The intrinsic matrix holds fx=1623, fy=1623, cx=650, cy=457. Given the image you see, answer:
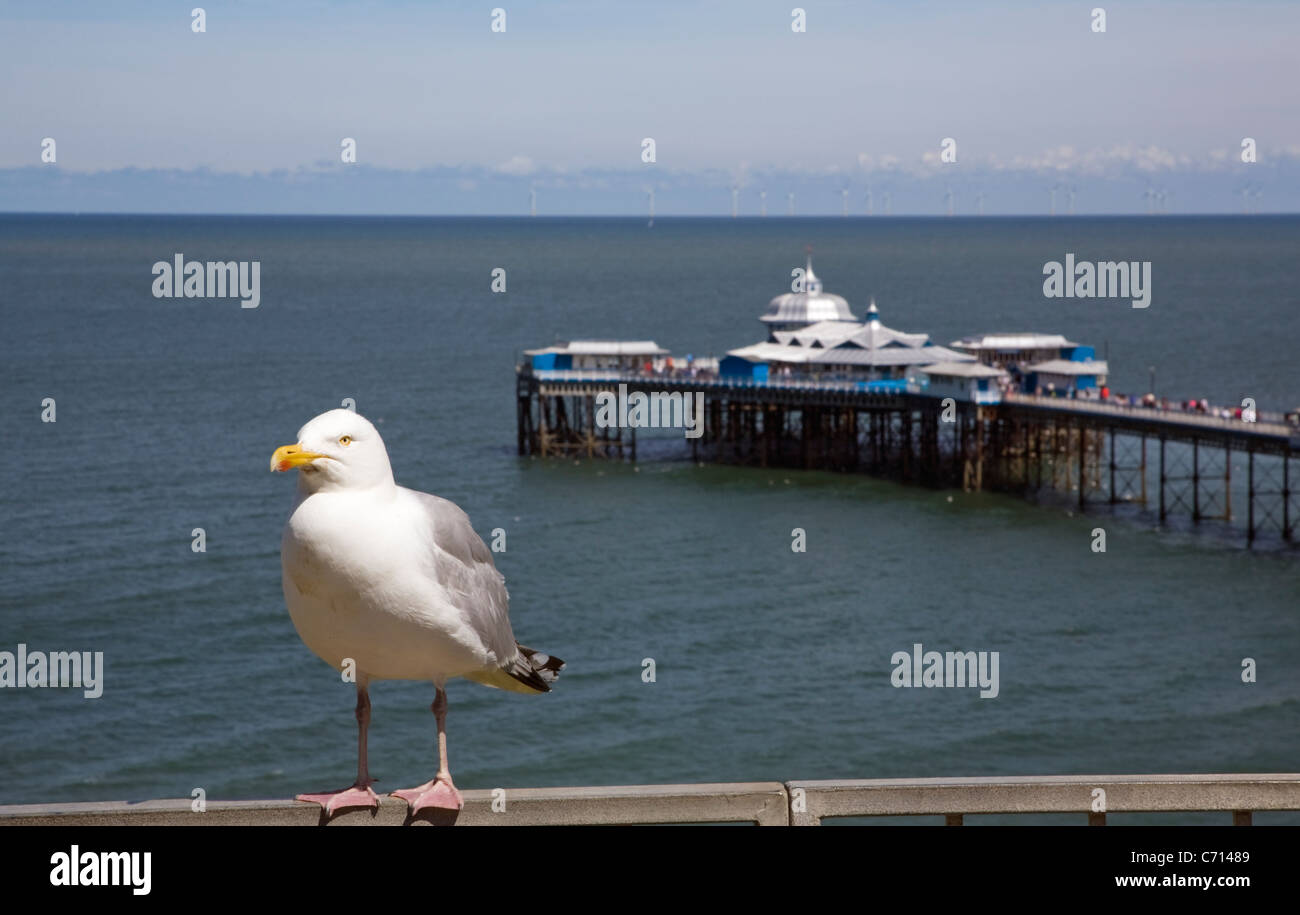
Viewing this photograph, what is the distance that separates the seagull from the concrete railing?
0.40 metres

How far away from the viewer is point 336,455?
213 inches

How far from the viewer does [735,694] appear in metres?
34.8

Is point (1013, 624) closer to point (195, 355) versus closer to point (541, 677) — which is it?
point (541, 677)

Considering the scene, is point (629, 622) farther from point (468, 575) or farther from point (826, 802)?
point (826, 802)

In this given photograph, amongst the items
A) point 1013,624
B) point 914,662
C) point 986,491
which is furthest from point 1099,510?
point 914,662

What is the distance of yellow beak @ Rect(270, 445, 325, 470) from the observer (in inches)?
209
